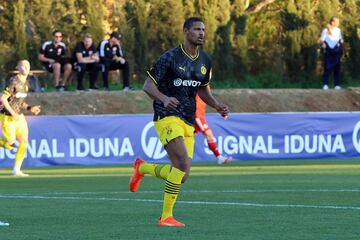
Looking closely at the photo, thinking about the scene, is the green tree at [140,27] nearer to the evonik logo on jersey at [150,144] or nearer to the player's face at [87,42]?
the player's face at [87,42]

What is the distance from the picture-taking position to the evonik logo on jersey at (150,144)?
27031 millimetres

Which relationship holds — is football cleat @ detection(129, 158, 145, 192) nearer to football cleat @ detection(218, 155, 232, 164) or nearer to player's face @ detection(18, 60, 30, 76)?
player's face @ detection(18, 60, 30, 76)

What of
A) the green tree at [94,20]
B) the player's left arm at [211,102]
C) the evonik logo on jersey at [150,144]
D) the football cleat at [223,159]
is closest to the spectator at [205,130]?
the football cleat at [223,159]

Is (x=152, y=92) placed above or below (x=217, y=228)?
above

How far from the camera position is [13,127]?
72.3 feet

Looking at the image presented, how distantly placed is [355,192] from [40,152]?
12.5 m

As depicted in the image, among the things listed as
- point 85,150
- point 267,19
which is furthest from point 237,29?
point 85,150

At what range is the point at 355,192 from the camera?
15578 mm

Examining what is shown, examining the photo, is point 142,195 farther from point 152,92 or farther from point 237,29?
point 237,29

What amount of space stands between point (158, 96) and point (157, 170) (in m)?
1.37

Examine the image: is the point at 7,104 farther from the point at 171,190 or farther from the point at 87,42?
the point at 171,190

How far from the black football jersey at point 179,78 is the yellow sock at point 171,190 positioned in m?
0.65

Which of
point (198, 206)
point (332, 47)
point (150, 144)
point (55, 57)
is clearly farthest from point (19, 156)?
point (332, 47)

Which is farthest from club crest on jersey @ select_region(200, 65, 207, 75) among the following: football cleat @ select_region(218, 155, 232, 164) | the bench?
the bench
